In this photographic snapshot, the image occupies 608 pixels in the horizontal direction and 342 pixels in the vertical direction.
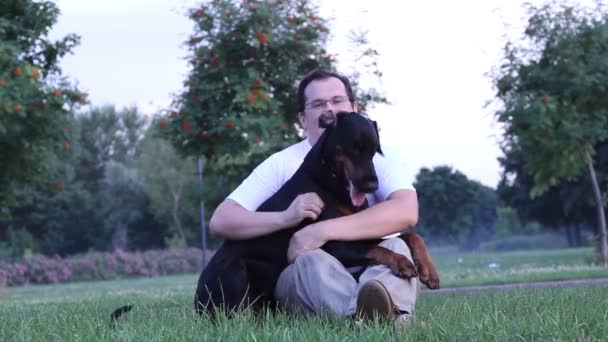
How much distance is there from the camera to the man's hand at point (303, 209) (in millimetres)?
4445

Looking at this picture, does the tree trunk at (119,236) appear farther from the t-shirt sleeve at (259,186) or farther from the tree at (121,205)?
the t-shirt sleeve at (259,186)

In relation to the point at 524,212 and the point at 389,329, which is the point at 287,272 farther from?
the point at 524,212

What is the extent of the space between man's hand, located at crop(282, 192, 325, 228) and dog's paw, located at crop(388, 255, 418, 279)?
509 millimetres

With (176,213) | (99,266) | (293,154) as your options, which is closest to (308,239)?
(293,154)

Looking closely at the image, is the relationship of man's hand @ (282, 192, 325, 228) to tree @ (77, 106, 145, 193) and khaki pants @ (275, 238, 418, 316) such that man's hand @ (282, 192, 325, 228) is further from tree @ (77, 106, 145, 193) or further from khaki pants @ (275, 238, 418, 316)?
tree @ (77, 106, 145, 193)

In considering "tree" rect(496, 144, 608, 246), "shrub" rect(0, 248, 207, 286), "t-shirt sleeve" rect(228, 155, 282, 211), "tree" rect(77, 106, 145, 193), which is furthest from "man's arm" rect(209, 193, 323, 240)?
"tree" rect(77, 106, 145, 193)

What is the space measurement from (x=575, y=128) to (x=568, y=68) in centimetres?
122

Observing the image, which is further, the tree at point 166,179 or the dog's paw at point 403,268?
the tree at point 166,179

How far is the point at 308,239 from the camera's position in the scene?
4422mm

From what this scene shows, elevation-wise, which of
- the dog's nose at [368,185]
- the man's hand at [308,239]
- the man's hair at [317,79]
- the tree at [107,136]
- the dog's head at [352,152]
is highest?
the tree at [107,136]

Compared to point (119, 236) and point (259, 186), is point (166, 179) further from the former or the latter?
point (259, 186)

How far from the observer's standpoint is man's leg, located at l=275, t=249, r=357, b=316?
14.0 feet

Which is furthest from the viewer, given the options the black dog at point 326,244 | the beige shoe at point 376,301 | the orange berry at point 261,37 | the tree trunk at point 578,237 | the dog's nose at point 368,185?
the tree trunk at point 578,237

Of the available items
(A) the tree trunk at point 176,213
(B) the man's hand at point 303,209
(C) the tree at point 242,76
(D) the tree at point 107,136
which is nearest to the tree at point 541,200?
(A) the tree trunk at point 176,213
